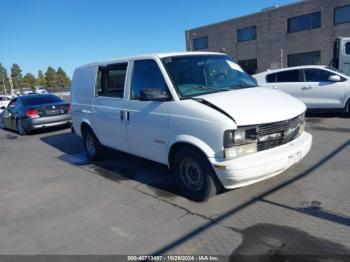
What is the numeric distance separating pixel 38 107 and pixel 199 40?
29581mm

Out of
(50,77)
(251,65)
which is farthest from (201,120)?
(50,77)

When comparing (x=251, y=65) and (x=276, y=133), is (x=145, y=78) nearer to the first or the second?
(x=276, y=133)

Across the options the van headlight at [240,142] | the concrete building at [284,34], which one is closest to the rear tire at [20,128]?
the van headlight at [240,142]

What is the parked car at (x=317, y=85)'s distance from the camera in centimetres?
912

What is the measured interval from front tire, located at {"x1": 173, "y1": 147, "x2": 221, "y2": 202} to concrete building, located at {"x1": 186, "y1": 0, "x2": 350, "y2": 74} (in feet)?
85.2

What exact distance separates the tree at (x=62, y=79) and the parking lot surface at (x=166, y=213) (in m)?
89.0

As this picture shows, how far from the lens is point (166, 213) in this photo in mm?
4016

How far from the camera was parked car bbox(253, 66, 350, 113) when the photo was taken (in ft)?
29.9

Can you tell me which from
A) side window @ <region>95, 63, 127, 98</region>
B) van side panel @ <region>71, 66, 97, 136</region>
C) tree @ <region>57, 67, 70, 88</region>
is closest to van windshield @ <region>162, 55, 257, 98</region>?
side window @ <region>95, 63, 127, 98</region>

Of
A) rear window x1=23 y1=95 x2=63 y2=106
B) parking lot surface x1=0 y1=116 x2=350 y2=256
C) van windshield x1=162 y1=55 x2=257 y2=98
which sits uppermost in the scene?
van windshield x1=162 y1=55 x2=257 y2=98

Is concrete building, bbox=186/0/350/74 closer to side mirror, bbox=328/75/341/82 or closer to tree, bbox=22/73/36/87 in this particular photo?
side mirror, bbox=328/75/341/82

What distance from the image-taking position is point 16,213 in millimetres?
4461

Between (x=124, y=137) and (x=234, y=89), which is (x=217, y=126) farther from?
(x=124, y=137)

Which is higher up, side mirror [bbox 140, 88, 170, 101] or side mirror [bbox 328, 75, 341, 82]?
side mirror [bbox 140, 88, 170, 101]
